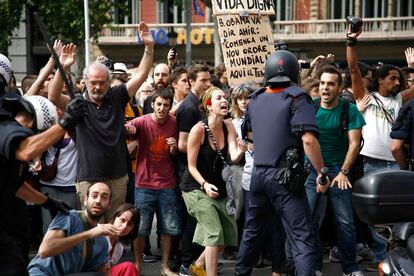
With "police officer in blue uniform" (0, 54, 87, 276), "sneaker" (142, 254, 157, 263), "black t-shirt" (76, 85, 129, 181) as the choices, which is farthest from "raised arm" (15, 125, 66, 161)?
"sneaker" (142, 254, 157, 263)

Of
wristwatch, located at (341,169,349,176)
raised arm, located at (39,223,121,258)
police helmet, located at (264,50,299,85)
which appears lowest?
raised arm, located at (39,223,121,258)

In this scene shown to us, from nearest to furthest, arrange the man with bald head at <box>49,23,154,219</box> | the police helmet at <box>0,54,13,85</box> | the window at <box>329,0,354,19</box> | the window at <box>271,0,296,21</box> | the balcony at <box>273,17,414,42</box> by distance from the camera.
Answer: the police helmet at <box>0,54,13,85</box> → the man with bald head at <box>49,23,154,219</box> → the balcony at <box>273,17,414,42</box> → the window at <box>329,0,354,19</box> → the window at <box>271,0,296,21</box>

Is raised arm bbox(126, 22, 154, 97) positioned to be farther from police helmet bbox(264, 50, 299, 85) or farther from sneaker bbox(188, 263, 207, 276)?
sneaker bbox(188, 263, 207, 276)

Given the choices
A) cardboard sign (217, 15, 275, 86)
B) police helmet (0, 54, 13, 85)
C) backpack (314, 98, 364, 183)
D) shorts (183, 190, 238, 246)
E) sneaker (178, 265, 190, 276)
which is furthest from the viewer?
cardboard sign (217, 15, 275, 86)

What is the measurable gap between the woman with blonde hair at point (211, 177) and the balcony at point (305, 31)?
29.0 meters

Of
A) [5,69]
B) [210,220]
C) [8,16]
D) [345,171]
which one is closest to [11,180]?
[5,69]

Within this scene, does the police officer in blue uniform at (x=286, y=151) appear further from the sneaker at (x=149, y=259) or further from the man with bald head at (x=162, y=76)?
the man with bald head at (x=162, y=76)

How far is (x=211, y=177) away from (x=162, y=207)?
2.23 feet

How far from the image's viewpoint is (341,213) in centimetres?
746

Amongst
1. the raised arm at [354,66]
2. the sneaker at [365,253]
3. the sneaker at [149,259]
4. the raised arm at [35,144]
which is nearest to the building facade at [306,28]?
the sneaker at [149,259]

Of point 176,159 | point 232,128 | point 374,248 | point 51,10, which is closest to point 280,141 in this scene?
point 232,128

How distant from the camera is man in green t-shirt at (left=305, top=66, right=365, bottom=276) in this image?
293 inches

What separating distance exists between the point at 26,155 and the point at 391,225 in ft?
6.15

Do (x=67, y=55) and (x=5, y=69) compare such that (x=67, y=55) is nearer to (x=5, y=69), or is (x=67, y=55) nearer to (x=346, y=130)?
(x=5, y=69)
